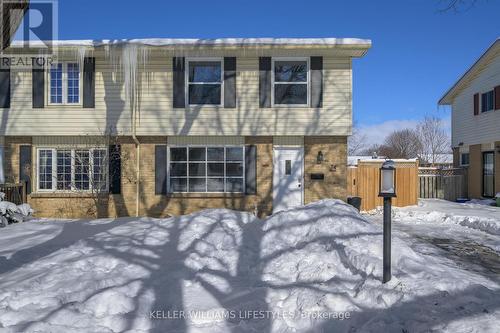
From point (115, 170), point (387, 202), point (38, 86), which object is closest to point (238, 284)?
point (387, 202)

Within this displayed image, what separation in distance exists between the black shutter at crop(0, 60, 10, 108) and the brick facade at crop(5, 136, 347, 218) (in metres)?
1.76

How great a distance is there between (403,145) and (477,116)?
1540 inches

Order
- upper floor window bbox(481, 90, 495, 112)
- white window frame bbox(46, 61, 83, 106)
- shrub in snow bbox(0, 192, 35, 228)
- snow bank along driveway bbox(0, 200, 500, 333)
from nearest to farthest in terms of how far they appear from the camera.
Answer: snow bank along driveway bbox(0, 200, 500, 333) → shrub in snow bbox(0, 192, 35, 228) → white window frame bbox(46, 61, 83, 106) → upper floor window bbox(481, 90, 495, 112)

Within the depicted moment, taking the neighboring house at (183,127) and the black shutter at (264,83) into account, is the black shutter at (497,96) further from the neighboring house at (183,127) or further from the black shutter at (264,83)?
the black shutter at (264,83)

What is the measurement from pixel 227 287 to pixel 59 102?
976cm

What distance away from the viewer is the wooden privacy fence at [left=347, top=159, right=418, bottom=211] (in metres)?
15.0

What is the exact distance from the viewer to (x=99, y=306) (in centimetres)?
443

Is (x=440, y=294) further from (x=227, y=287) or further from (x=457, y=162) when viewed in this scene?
(x=457, y=162)

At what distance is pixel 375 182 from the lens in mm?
15102

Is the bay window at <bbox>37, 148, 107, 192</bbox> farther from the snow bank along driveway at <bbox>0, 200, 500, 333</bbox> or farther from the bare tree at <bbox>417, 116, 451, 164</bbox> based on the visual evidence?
the bare tree at <bbox>417, 116, 451, 164</bbox>

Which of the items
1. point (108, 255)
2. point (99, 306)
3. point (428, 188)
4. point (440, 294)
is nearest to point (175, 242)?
point (108, 255)

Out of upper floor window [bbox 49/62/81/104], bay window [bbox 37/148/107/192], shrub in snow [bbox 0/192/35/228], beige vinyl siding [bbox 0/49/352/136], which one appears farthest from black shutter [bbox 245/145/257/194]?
shrub in snow [bbox 0/192/35/228]

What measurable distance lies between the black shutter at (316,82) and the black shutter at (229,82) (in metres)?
2.39

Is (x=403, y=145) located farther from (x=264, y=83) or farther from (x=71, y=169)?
(x=71, y=169)
